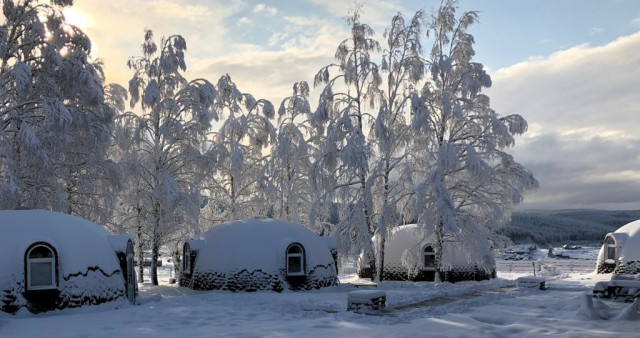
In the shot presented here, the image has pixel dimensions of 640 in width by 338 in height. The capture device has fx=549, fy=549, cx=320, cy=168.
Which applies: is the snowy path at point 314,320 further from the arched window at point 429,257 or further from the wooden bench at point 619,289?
the arched window at point 429,257

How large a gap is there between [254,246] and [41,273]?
7.87 m

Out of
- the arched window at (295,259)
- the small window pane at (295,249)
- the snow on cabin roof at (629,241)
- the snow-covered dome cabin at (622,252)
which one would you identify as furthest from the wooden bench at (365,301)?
the snow on cabin roof at (629,241)

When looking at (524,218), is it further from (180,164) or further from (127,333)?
(127,333)

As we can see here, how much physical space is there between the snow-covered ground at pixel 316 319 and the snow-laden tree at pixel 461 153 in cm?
500

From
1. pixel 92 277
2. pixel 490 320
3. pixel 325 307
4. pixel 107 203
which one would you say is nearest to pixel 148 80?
pixel 107 203

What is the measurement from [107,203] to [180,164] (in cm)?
434

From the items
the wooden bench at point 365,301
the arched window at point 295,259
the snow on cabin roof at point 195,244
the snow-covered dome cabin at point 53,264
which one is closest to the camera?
the wooden bench at point 365,301

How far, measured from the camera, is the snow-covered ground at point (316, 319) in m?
11.6

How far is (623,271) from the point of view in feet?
89.6

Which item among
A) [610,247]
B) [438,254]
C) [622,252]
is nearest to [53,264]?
[438,254]

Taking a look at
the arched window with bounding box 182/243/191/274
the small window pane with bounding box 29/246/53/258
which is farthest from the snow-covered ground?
the arched window with bounding box 182/243/191/274

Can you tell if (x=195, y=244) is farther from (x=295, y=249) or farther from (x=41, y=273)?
(x=41, y=273)

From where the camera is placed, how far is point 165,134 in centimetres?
2503

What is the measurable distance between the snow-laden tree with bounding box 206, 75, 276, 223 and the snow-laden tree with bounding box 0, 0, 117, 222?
804cm
